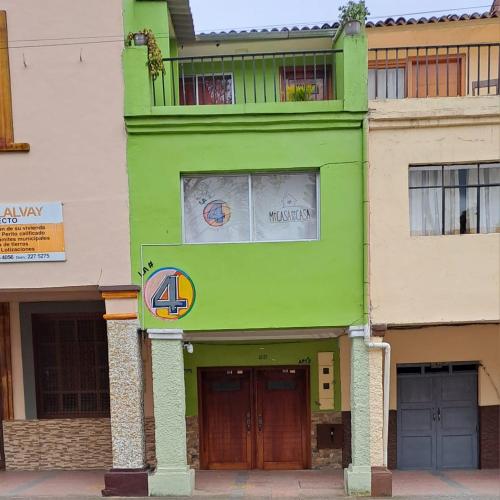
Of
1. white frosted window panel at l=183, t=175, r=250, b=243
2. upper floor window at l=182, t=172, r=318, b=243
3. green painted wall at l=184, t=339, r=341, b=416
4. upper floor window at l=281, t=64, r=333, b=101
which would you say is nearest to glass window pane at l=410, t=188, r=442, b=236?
upper floor window at l=182, t=172, r=318, b=243

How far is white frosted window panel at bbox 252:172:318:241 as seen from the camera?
762cm

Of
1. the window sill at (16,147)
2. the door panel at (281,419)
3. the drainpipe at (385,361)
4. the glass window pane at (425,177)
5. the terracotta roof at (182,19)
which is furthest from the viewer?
the door panel at (281,419)

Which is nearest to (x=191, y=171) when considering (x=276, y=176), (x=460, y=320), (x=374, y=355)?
(x=276, y=176)

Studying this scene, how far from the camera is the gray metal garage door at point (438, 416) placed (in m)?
9.11

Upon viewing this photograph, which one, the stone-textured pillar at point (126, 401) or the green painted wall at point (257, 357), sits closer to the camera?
the stone-textured pillar at point (126, 401)

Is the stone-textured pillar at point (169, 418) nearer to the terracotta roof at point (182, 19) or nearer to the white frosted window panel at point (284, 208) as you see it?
the white frosted window panel at point (284, 208)

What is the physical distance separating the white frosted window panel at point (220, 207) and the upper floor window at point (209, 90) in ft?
8.00

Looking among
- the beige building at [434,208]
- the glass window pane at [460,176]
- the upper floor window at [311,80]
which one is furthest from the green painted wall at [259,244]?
the upper floor window at [311,80]

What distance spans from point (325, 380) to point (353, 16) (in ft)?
21.6

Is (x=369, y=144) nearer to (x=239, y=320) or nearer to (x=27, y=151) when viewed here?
(x=239, y=320)

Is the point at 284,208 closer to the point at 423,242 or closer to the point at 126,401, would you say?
the point at 423,242

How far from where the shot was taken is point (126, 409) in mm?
7445

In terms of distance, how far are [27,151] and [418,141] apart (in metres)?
6.24

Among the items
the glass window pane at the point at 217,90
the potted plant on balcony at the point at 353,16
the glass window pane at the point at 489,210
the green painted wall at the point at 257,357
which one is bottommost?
the green painted wall at the point at 257,357
